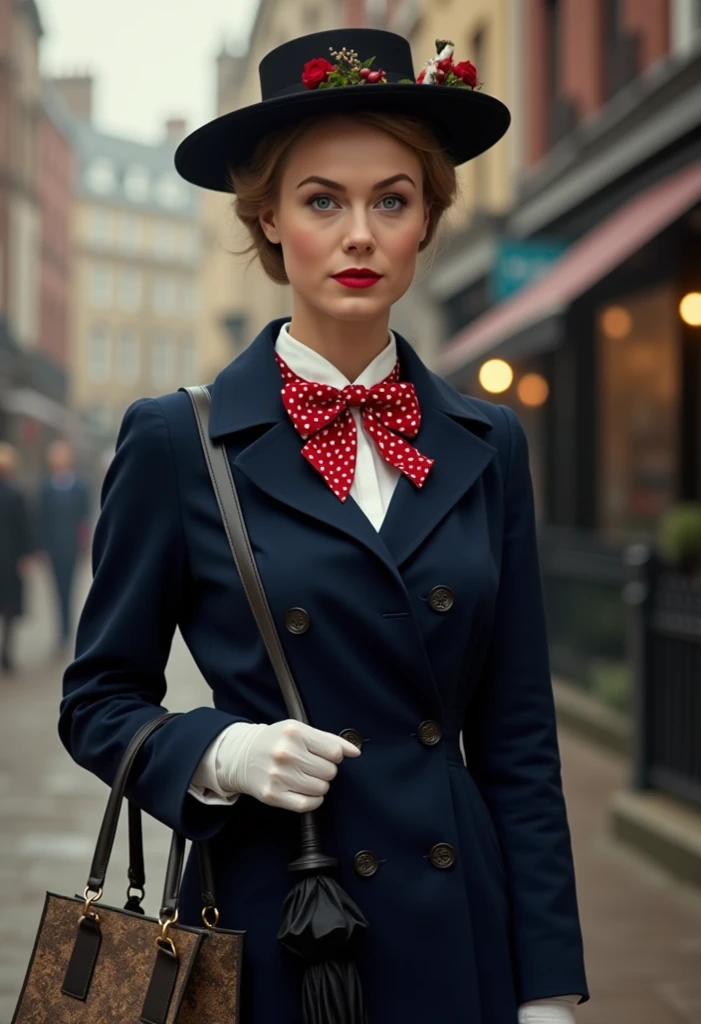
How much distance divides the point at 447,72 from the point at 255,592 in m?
0.85

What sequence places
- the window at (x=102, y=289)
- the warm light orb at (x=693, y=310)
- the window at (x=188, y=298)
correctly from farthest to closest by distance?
the window at (x=188, y=298) → the window at (x=102, y=289) → the warm light orb at (x=693, y=310)

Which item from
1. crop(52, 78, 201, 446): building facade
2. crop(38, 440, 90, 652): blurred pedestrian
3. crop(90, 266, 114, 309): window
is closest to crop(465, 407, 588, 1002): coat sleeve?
crop(38, 440, 90, 652): blurred pedestrian

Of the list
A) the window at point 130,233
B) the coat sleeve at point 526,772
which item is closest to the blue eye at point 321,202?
the coat sleeve at point 526,772

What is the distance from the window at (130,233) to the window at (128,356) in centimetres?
459

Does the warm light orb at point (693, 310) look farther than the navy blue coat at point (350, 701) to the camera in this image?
Yes

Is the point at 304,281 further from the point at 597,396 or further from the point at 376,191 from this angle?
the point at 597,396

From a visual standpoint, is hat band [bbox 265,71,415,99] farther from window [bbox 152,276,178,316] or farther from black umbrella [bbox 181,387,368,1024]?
window [bbox 152,276,178,316]

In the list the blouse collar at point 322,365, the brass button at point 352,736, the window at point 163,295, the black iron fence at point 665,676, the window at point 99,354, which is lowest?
the brass button at point 352,736

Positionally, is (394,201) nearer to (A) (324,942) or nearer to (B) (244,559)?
(B) (244,559)

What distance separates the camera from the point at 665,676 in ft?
23.7

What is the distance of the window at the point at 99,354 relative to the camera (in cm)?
8294

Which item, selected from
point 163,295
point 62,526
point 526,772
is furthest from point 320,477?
point 163,295

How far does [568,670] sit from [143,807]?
29.9ft

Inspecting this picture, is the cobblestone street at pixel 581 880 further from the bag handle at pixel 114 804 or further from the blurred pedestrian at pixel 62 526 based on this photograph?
the blurred pedestrian at pixel 62 526
